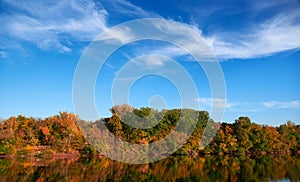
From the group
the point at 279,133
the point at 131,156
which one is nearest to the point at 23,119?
the point at 131,156

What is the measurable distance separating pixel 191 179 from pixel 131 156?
21.8 metres

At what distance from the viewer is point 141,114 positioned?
1769 inches

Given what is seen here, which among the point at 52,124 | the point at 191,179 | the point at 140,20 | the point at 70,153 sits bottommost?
the point at 191,179

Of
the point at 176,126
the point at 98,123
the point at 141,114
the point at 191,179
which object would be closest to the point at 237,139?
the point at 176,126

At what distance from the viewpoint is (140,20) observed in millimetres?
23000

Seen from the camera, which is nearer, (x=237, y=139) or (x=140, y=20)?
(x=140, y=20)

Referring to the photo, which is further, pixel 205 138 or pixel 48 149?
pixel 205 138

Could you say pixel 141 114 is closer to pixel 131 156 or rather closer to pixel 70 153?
pixel 131 156

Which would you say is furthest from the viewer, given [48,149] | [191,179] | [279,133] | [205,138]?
[279,133]

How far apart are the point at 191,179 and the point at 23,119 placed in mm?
28316

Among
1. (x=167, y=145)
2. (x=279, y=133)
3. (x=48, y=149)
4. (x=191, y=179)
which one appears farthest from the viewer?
(x=279, y=133)

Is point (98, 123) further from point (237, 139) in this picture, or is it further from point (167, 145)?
point (237, 139)

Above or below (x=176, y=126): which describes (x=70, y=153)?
below

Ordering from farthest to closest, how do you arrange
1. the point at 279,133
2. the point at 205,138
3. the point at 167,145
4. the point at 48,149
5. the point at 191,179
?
the point at 279,133 → the point at 205,138 → the point at 167,145 → the point at 48,149 → the point at 191,179
